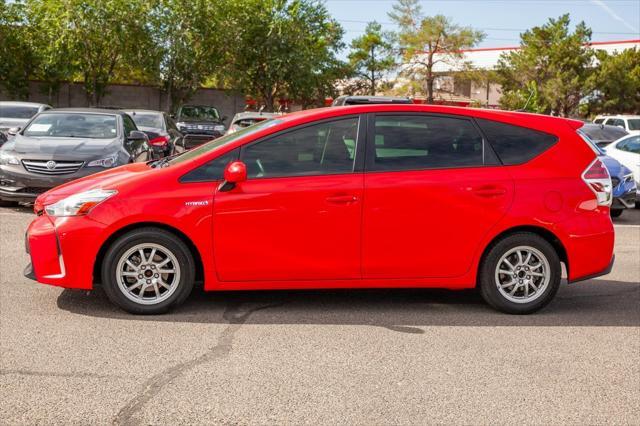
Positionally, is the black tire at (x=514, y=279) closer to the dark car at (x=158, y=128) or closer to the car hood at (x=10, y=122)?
the dark car at (x=158, y=128)

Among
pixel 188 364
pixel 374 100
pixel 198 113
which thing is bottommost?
pixel 188 364

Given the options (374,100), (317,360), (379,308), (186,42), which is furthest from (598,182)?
(186,42)

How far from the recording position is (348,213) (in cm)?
626

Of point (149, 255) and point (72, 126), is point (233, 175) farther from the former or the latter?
point (72, 126)

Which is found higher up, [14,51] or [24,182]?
[14,51]

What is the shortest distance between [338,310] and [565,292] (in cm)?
232

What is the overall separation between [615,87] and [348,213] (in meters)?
56.7

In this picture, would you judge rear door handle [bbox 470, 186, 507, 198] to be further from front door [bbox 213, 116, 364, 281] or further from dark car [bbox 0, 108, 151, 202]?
dark car [bbox 0, 108, 151, 202]

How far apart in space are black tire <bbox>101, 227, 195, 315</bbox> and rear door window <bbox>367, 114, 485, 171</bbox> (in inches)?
62.1

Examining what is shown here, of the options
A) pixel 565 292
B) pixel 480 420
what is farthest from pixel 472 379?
pixel 565 292

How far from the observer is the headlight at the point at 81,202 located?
6105 millimetres

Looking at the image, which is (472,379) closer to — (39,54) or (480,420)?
(480,420)

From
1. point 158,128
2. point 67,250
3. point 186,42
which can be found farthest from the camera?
point 186,42

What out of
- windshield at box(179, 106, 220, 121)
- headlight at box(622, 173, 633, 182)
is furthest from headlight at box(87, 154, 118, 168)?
windshield at box(179, 106, 220, 121)
